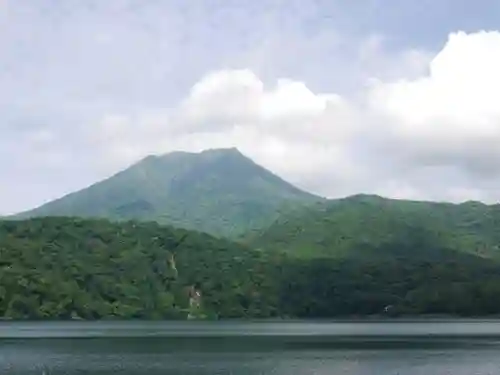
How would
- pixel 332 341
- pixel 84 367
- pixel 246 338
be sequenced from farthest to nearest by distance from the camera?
1. pixel 246 338
2. pixel 332 341
3. pixel 84 367

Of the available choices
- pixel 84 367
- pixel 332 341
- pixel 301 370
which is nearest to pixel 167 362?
pixel 84 367

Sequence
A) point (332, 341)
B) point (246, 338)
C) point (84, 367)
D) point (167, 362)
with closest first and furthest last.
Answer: point (84, 367), point (167, 362), point (332, 341), point (246, 338)

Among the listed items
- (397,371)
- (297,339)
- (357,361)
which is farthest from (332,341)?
(397,371)

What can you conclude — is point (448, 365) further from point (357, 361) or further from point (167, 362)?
point (167, 362)

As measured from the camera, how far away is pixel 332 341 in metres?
130

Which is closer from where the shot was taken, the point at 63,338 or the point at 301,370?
the point at 301,370

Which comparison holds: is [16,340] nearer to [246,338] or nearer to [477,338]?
[246,338]

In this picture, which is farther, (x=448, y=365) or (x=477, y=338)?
(x=477, y=338)

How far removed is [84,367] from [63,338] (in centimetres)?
5878

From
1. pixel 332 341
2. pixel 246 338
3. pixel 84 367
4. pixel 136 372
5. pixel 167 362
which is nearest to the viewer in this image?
pixel 136 372

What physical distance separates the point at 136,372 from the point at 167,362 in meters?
12.9

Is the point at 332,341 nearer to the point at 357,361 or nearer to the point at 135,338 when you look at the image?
the point at 135,338

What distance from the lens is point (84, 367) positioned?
263 feet

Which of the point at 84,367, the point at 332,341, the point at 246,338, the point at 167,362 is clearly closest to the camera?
the point at 84,367
